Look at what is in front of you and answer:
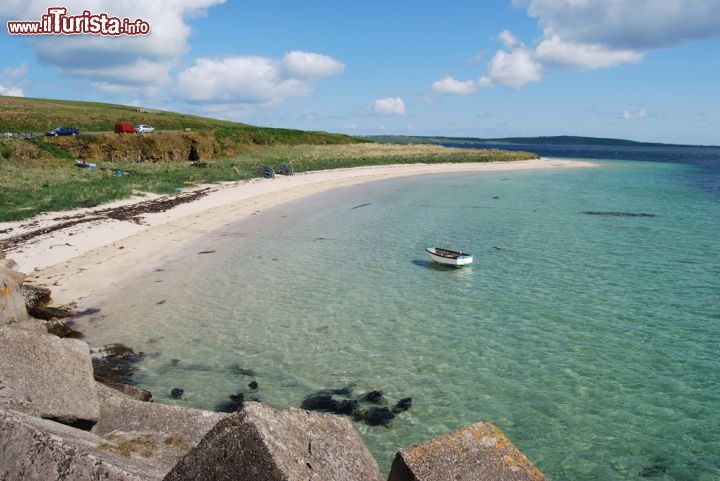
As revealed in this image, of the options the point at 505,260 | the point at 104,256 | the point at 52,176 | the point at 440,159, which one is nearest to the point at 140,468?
the point at 104,256

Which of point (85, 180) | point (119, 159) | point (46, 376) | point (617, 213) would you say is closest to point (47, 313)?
point (46, 376)

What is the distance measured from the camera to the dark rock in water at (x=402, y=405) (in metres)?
10.6

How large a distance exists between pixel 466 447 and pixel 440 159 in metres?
89.5

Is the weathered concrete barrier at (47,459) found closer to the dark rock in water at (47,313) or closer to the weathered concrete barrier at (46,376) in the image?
the weathered concrete barrier at (46,376)

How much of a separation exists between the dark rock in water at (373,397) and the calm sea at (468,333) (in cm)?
23

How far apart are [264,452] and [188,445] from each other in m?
3.37

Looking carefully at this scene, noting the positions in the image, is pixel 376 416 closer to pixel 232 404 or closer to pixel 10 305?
pixel 232 404

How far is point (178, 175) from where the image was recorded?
1837 inches

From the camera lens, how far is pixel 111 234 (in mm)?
25125

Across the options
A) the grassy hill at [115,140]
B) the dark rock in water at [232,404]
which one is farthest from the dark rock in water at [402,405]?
the grassy hill at [115,140]

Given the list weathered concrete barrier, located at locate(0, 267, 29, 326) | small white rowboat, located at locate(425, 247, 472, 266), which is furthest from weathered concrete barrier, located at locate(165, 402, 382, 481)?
small white rowboat, located at locate(425, 247, 472, 266)

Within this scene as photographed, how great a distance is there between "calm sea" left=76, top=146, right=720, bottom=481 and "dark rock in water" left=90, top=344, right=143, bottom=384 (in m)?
0.28

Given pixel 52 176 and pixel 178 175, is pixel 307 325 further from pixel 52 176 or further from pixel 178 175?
pixel 178 175

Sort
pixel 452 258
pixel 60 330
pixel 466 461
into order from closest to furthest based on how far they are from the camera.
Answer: pixel 466 461 < pixel 60 330 < pixel 452 258
